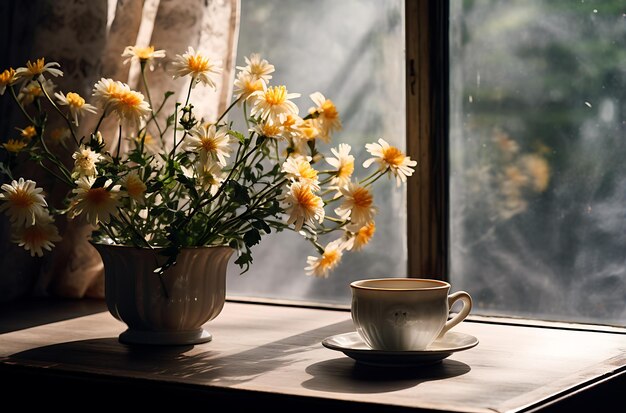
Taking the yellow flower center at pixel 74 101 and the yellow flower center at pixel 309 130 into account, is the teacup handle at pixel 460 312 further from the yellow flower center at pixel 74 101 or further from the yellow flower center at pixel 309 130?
the yellow flower center at pixel 74 101

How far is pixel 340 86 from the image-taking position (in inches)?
78.1

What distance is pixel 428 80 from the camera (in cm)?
182

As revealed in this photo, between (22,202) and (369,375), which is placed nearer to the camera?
(369,375)

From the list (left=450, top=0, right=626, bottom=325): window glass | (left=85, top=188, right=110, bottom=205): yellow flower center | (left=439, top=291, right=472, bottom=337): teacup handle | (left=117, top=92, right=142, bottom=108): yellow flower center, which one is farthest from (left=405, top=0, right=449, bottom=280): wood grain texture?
(left=85, top=188, right=110, bottom=205): yellow flower center

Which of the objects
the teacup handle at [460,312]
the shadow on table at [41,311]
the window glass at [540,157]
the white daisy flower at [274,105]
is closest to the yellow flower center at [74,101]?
the white daisy flower at [274,105]

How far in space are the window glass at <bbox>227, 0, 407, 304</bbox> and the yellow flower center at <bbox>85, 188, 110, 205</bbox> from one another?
78cm

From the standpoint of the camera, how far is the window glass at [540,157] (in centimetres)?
170

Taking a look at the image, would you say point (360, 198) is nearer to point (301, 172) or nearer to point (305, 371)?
point (301, 172)

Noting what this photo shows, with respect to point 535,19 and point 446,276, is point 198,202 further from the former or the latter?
point 535,19

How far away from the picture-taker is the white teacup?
48.7 inches

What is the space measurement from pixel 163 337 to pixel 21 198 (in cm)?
28

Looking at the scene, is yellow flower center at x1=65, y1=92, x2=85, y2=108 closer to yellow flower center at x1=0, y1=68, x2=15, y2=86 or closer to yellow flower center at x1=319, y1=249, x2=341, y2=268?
yellow flower center at x1=0, y1=68, x2=15, y2=86

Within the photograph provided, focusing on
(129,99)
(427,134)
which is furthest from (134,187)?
(427,134)

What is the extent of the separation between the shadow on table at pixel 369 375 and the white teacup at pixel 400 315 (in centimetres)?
4
